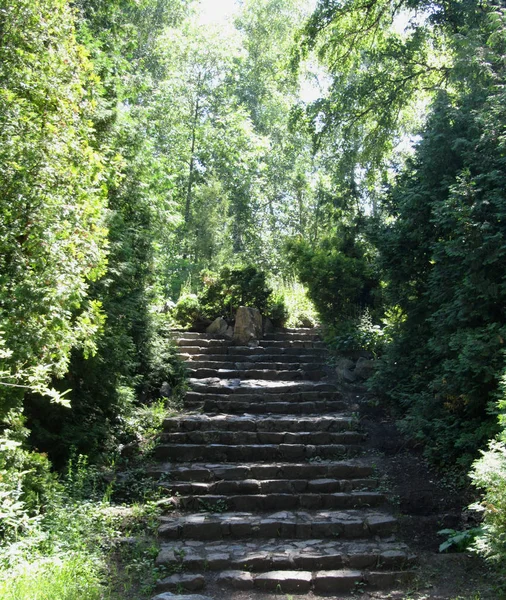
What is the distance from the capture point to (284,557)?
5574 millimetres

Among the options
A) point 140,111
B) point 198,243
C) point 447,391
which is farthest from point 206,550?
point 198,243

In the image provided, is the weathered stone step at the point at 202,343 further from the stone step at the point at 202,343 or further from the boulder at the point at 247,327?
the boulder at the point at 247,327

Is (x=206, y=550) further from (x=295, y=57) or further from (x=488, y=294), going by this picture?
(x=295, y=57)

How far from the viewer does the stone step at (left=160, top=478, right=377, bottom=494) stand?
22.7ft

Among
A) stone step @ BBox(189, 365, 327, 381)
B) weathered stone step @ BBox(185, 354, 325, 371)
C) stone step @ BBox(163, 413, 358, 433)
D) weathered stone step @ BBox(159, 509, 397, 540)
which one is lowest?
weathered stone step @ BBox(159, 509, 397, 540)

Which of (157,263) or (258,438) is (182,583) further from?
(157,263)

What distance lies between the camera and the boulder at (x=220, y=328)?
12.5 meters

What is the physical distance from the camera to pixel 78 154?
5652 mm

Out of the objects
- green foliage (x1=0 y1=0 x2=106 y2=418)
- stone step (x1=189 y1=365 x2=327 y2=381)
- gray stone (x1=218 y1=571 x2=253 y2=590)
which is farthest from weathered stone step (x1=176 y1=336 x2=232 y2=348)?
gray stone (x1=218 y1=571 x2=253 y2=590)

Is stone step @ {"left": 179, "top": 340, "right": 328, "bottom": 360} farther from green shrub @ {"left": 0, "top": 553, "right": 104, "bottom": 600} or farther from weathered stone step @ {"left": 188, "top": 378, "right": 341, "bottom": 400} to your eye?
green shrub @ {"left": 0, "top": 553, "right": 104, "bottom": 600}

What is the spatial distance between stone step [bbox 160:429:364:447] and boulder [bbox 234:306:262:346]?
3926 mm

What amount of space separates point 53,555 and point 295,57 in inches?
456

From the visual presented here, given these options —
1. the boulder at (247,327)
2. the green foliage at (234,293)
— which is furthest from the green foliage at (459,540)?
the green foliage at (234,293)

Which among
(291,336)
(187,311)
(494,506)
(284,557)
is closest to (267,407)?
(291,336)
